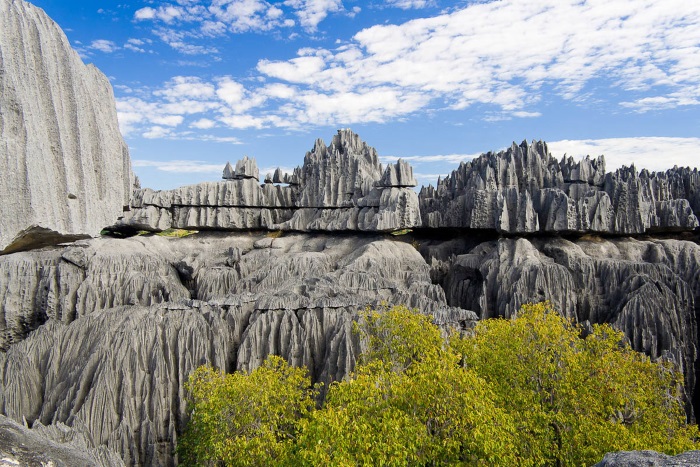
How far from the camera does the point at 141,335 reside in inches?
827

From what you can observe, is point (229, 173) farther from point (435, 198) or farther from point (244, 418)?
point (244, 418)

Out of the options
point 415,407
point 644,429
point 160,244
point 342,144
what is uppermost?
point 342,144

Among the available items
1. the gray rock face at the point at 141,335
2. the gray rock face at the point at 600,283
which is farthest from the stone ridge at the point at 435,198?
the gray rock face at the point at 141,335

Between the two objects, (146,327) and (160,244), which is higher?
(160,244)

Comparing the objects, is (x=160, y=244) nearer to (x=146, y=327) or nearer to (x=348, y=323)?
(x=146, y=327)

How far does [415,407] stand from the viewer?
13.2 metres

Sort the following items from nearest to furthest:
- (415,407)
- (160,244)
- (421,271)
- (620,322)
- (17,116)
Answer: (17,116) < (415,407) < (620,322) < (421,271) < (160,244)

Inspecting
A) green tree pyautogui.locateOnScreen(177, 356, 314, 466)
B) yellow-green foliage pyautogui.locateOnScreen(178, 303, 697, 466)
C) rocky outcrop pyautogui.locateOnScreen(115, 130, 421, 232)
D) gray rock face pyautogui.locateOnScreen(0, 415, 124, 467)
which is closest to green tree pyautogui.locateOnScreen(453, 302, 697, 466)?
yellow-green foliage pyautogui.locateOnScreen(178, 303, 697, 466)

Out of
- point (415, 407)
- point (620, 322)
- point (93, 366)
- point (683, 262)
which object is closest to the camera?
point (415, 407)

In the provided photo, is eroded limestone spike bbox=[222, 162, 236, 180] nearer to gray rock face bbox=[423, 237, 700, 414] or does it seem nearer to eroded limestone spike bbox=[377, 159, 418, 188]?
eroded limestone spike bbox=[377, 159, 418, 188]

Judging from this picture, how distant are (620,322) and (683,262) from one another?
9837mm

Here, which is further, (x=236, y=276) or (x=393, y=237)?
(x=393, y=237)

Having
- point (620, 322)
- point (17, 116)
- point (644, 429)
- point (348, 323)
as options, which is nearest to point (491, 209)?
point (620, 322)

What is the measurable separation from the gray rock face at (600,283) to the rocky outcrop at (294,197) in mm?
7703
